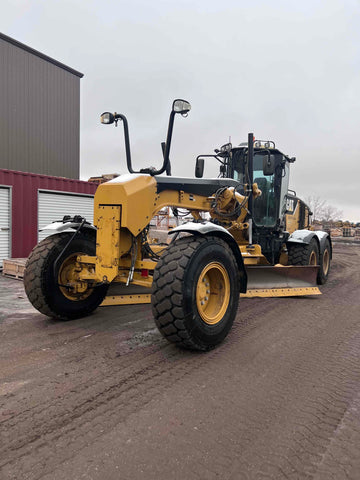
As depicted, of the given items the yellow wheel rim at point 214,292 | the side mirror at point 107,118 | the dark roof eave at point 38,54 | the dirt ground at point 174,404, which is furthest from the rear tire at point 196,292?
the dark roof eave at point 38,54

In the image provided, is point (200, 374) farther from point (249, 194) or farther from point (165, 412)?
point (249, 194)

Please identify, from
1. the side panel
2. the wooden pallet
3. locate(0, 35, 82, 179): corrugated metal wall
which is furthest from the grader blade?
locate(0, 35, 82, 179): corrugated metal wall

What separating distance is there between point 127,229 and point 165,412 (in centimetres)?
227

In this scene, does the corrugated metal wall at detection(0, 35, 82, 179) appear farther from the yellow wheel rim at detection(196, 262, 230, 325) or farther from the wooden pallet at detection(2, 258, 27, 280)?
the yellow wheel rim at detection(196, 262, 230, 325)

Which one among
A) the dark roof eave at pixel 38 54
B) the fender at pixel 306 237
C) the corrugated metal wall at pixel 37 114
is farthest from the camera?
the corrugated metal wall at pixel 37 114

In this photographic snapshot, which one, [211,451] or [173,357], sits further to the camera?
[173,357]

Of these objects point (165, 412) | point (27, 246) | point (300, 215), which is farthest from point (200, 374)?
point (27, 246)

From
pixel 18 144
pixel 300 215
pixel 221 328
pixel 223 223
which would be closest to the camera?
pixel 221 328

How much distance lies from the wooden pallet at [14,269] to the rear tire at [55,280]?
4.73 metres

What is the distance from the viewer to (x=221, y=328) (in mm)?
4035

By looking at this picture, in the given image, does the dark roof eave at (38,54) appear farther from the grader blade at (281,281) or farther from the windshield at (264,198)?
the grader blade at (281,281)

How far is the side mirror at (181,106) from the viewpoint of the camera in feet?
13.2

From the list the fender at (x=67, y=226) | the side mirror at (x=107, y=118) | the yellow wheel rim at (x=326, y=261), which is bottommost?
the yellow wheel rim at (x=326, y=261)

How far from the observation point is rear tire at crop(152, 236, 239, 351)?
3.57 meters
